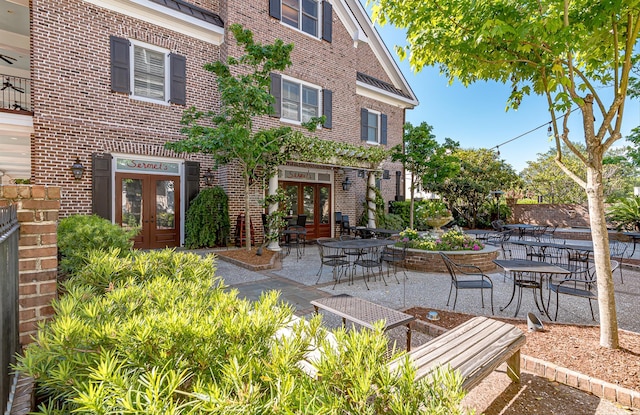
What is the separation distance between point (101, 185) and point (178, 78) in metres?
3.88

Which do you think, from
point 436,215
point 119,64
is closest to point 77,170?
point 119,64

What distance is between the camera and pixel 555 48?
3129mm

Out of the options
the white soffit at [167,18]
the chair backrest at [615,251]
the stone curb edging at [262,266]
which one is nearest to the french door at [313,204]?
the stone curb edging at [262,266]

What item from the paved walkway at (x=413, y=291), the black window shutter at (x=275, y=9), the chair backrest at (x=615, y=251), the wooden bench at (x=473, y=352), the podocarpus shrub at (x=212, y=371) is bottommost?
the paved walkway at (x=413, y=291)

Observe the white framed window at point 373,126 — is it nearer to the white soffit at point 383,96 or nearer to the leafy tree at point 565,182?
the white soffit at point 383,96

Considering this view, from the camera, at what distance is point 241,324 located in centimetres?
147

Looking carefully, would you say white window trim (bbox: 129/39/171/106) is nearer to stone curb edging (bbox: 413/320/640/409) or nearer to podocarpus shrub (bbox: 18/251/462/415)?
podocarpus shrub (bbox: 18/251/462/415)

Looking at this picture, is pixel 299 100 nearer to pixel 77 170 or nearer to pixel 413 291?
pixel 77 170

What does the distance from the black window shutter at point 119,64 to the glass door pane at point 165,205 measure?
9.00 ft

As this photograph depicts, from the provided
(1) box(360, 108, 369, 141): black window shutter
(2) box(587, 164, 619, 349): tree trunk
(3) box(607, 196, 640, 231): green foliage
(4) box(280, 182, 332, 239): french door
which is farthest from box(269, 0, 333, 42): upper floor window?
(3) box(607, 196, 640, 231): green foliage

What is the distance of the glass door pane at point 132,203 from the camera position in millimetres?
8789

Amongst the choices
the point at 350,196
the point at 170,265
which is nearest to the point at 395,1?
the point at 170,265

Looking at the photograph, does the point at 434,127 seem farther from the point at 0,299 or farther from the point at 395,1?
the point at 0,299

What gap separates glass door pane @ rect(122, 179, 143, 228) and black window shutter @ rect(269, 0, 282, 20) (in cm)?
731
